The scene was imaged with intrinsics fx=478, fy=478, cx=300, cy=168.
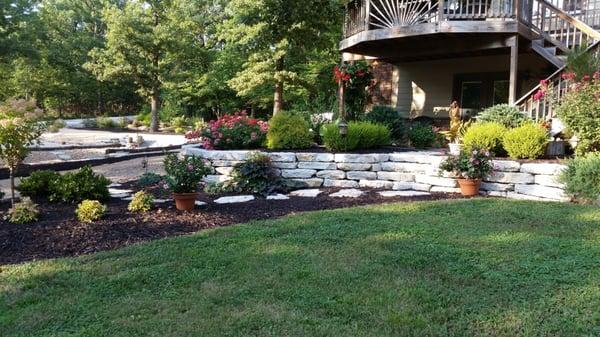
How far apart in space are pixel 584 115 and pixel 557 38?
439 cm

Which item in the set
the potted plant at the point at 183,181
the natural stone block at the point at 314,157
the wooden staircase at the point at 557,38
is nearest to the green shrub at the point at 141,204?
the potted plant at the point at 183,181

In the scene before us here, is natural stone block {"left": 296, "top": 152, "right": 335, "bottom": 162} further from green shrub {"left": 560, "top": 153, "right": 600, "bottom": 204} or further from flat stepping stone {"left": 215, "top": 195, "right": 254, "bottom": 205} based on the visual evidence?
green shrub {"left": 560, "top": 153, "right": 600, "bottom": 204}

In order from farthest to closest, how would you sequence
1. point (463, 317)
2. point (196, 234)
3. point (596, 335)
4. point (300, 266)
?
1. point (196, 234)
2. point (300, 266)
3. point (463, 317)
4. point (596, 335)

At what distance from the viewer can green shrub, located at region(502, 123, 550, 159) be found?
6598 mm

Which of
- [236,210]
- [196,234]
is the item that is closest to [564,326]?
[196,234]

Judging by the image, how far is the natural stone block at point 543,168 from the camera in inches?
242

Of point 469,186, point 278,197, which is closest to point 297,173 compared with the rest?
point 278,197

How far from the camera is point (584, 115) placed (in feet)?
20.8

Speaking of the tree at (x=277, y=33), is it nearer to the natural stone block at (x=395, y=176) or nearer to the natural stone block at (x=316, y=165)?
the natural stone block at (x=316, y=165)

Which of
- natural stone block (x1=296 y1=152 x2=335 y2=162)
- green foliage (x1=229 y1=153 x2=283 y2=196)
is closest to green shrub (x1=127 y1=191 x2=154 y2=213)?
green foliage (x1=229 y1=153 x2=283 y2=196)

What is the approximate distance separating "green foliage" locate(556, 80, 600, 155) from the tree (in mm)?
8108

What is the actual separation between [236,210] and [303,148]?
8.63 ft

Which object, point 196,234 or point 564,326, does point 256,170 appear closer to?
point 196,234

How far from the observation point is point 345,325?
8.68 feet
